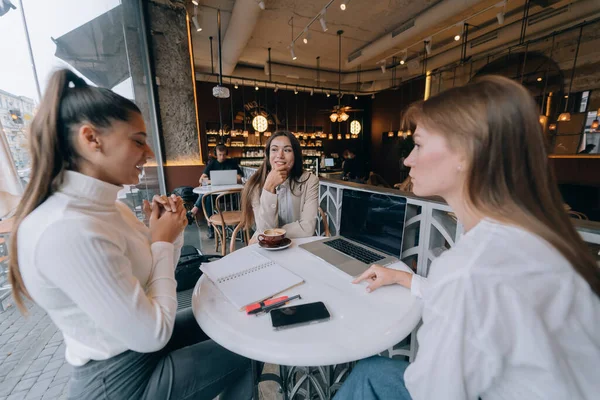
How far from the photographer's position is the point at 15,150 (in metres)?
1.56

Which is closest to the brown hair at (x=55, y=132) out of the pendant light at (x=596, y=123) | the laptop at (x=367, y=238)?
the laptop at (x=367, y=238)

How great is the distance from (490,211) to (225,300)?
85 cm

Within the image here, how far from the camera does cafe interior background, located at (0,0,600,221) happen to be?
3412mm

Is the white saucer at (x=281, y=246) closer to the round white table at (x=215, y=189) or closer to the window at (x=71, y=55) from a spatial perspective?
the window at (x=71, y=55)

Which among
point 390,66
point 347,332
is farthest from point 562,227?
point 390,66

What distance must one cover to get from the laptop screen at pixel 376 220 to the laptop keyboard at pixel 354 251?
96 millimetres

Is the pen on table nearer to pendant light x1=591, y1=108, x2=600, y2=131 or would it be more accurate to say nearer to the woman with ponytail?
the woman with ponytail

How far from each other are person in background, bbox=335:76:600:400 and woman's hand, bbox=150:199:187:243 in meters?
0.91

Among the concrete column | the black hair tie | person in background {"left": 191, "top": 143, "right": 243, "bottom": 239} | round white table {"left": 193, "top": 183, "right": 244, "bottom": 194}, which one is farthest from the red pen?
the concrete column

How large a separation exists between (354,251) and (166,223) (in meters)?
0.90

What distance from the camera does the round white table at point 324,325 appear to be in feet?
2.19

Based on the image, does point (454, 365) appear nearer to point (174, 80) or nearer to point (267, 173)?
point (267, 173)

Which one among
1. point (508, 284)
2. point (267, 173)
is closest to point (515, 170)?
point (508, 284)

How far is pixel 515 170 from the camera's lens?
22.1 inches
